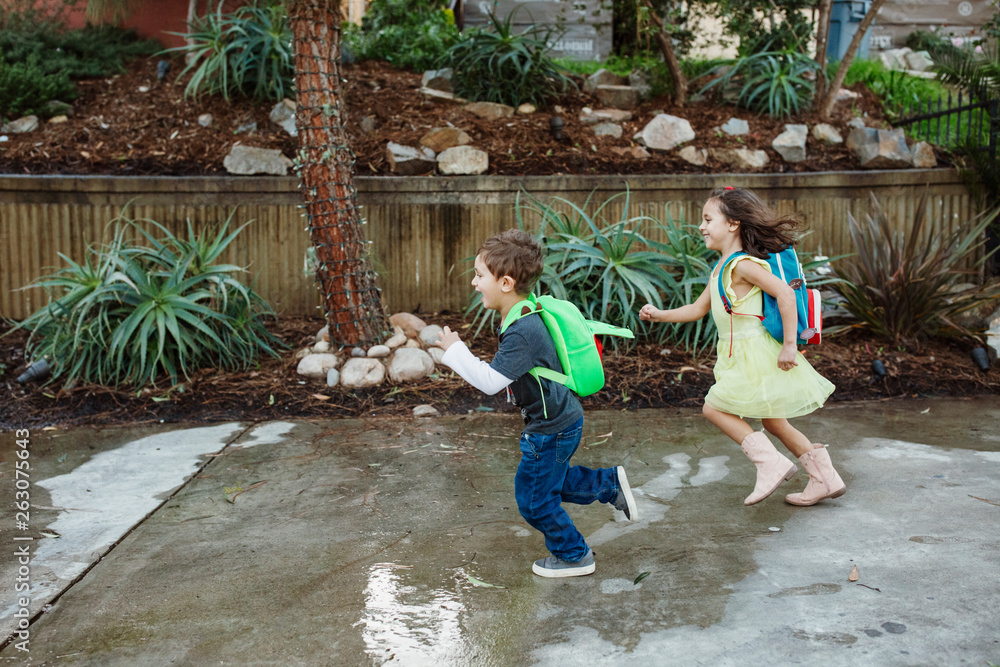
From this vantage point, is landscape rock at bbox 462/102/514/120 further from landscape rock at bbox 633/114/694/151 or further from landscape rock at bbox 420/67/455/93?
landscape rock at bbox 633/114/694/151

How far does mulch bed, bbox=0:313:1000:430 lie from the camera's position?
4.79 m

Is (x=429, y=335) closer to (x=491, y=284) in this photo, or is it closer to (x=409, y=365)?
(x=409, y=365)

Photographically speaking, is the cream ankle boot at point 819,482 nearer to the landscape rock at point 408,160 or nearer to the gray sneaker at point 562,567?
the gray sneaker at point 562,567

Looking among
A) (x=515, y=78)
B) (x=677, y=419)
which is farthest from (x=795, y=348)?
(x=515, y=78)

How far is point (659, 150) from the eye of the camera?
23.5 feet

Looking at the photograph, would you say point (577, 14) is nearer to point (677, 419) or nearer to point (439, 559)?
point (677, 419)

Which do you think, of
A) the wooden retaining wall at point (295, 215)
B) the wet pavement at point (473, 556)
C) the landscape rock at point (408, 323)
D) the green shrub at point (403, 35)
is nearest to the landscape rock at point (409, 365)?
the landscape rock at point (408, 323)

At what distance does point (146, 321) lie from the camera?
16.3ft

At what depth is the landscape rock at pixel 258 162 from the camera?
21.7ft

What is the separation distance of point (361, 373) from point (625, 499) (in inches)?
101

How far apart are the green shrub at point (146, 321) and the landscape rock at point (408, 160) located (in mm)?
1690

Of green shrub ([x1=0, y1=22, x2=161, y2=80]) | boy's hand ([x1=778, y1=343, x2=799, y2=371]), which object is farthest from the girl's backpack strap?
green shrub ([x1=0, y1=22, x2=161, y2=80])
